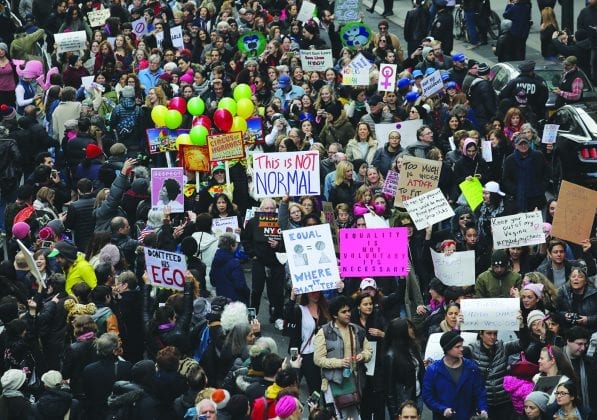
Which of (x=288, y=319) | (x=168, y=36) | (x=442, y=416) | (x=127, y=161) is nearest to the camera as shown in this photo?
(x=442, y=416)

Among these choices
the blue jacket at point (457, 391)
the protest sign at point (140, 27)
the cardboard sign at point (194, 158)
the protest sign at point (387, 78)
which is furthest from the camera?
the protest sign at point (140, 27)

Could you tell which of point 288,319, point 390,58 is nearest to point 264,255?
point 288,319

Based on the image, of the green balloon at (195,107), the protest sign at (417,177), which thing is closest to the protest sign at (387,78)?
the green balloon at (195,107)

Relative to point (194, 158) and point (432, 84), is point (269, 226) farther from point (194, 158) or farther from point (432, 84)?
point (432, 84)

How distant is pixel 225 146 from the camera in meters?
20.0

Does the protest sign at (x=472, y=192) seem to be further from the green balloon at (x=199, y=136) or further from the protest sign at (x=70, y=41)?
the protest sign at (x=70, y=41)

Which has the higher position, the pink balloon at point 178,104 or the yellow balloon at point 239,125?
the pink balloon at point 178,104

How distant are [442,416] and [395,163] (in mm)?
6266

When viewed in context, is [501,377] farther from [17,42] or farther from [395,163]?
[17,42]

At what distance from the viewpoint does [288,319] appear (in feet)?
50.4

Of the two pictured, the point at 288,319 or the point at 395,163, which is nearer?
the point at 288,319

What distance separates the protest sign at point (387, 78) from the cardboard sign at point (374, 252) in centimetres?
746

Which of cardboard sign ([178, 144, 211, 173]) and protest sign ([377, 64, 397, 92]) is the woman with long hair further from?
protest sign ([377, 64, 397, 92])

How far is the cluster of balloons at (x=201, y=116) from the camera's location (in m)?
21.2
